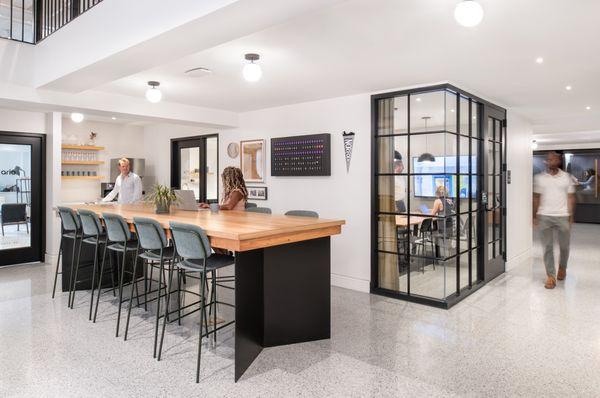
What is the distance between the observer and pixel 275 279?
3154 millimetres

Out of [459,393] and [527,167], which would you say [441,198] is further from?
[527,167]

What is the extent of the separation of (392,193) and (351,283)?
4.04 feet

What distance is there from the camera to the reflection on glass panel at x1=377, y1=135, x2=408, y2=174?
4.60 meters

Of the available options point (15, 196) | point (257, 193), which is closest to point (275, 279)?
point (257, 193)

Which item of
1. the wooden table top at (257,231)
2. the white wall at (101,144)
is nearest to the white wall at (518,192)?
the wooden table top at (257,231)

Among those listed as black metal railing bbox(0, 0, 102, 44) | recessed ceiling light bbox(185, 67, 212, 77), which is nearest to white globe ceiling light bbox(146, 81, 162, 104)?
recessed ceiling light bbox(185, 67, 212, 77)

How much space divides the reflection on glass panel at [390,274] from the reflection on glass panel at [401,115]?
1431 millimetres

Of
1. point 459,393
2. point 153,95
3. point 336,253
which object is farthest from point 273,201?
point 459,393

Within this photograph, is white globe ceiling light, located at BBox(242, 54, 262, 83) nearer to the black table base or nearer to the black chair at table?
the black table base

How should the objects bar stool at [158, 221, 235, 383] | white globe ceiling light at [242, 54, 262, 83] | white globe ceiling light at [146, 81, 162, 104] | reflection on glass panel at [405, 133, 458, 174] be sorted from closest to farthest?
bar stool at [158, 221, 235, 383] → white globe ceiling light at [242, 54, 262, 83] → white globe ceiling light at [146, 81, 162, 104] → reflection on glass panel at [405, 133, 458, 174]

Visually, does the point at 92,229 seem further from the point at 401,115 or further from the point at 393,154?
the point at 401,115

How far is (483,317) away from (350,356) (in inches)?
65.2

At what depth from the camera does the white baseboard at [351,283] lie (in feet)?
16.2

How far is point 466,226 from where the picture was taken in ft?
15.7
